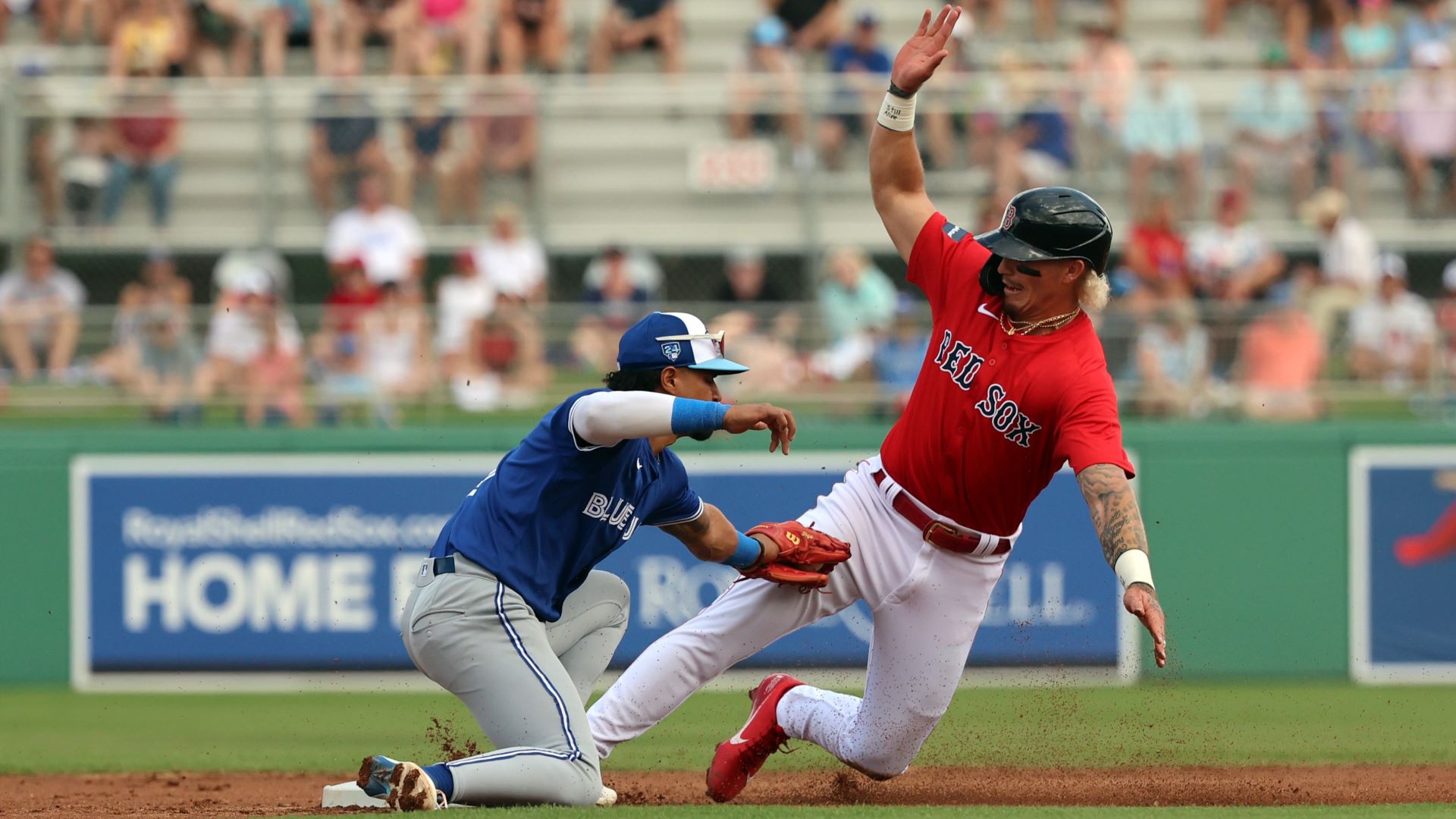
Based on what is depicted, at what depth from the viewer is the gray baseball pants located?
5543 millimetres

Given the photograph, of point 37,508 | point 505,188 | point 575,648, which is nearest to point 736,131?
point 505,188

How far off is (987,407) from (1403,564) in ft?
17.9

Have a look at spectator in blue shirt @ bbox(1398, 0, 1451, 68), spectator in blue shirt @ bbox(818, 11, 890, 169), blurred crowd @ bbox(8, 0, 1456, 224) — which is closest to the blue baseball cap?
blurred crowd @ bbox(8, 0, 1456, 224)

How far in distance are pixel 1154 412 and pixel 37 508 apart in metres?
6.63

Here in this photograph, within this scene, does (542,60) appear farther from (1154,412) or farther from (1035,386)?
(1035,386)

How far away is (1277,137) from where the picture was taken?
12812 mm

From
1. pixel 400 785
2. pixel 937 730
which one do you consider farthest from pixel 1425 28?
pixel 400 785

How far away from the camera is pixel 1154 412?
35.6 ft

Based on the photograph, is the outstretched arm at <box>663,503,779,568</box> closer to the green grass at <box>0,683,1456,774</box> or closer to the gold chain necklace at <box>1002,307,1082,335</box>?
the gold chain necklace at <box>1002,307,1082,335</box>

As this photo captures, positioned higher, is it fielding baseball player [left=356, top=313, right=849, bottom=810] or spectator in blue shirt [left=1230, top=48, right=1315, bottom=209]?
spectator in blue shirt [left=1230, top=48, right=1315, bottom=209]

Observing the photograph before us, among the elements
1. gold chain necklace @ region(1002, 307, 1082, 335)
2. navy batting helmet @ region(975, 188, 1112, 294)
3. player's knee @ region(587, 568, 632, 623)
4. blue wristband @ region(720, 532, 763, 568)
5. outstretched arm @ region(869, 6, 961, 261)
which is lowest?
player's knee @ region(587, 568, 632, 623)

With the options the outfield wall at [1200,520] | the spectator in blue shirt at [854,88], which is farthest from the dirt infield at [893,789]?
the spectator in blue shirt at [854,88]

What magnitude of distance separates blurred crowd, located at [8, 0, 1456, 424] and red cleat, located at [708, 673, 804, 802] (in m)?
4.51

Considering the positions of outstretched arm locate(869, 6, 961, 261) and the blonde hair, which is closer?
the blonde hair
